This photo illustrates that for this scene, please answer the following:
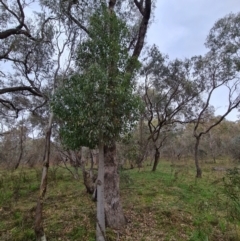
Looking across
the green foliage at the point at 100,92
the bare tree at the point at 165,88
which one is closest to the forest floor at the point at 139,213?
the green foliage at the point at 100,92

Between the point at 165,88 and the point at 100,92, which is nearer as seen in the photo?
the point at 100,92

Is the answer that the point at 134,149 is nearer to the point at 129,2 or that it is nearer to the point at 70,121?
the point at 129,2

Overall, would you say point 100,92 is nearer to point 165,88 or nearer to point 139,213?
point 139,213

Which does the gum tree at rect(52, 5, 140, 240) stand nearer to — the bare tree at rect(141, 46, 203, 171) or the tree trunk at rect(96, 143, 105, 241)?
the tree trunk at rect(96, 143, 105, 241)

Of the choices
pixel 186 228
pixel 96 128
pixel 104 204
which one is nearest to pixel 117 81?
pixel 96 128

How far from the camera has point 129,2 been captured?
Result: 1054 centimetres

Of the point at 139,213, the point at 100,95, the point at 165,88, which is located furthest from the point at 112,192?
the point at 165,88

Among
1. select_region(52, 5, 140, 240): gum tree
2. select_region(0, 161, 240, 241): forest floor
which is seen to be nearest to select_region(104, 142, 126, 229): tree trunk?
select_region(0, 161, 240, 241): forest floor

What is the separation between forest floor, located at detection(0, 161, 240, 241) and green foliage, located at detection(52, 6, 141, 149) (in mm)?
2582

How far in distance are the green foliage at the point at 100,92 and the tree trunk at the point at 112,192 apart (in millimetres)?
925

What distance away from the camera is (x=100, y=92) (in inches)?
234

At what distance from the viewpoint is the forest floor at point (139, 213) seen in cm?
680

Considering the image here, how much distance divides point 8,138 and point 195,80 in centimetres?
1733

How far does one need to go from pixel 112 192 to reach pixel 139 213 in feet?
5.41
